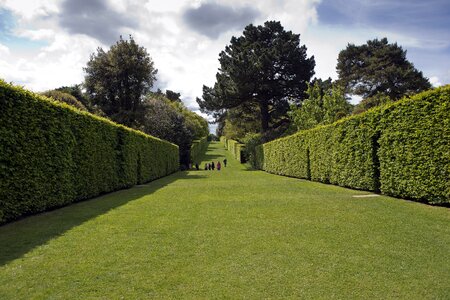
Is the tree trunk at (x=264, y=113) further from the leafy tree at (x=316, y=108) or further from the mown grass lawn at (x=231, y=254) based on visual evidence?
the mown grass lawn at (x=231, y=254)

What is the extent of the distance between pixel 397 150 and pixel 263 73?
25.9 metres

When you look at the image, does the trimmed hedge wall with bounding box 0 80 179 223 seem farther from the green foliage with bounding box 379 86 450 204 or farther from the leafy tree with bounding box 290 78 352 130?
the leafy tree with bounding box 290 78 352 130

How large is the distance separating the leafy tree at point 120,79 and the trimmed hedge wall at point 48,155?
24149mm

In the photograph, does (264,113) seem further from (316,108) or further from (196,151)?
(196,151)

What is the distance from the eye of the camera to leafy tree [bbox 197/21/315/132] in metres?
34.3

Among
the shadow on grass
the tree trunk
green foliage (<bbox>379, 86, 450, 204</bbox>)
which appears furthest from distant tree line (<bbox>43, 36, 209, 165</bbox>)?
green foliage (<bbox>379, 86, 450, 204</bbox>)

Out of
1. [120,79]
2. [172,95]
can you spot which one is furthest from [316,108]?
[172,95]

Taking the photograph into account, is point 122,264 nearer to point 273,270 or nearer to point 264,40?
point 273,270

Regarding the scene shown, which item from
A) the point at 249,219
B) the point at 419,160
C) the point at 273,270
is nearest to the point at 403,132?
the point at 419,160

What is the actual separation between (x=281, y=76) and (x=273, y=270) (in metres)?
33.7

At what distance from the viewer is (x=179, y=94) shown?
382 ft

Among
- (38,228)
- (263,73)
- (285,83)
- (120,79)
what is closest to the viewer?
(38,228)

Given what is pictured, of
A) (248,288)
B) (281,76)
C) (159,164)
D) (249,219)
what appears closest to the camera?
(248,288)

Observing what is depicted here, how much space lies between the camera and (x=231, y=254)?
5.34 m
